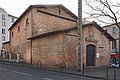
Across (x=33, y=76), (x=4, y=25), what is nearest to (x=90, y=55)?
(x=33, y=76)

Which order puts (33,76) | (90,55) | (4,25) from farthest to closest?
(4,25) → (90,55) → (33,76)

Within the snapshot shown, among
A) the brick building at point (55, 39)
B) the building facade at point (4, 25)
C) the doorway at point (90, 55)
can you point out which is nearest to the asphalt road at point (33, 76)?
the brick building at point (55, 39)

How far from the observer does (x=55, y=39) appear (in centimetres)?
2814

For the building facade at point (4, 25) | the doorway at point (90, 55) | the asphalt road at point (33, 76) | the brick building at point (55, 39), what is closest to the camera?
the asphalt road at point (33, 76)

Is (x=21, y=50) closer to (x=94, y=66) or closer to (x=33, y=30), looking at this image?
(x=33, y=30)

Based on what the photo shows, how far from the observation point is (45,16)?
1340 inches

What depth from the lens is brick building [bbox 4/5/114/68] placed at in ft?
90.4

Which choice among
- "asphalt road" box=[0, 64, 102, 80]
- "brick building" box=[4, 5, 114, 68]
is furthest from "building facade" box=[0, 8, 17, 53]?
"asphalt road" box=[0, 64, 102, 80]

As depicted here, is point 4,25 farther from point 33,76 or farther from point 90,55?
point 33,76

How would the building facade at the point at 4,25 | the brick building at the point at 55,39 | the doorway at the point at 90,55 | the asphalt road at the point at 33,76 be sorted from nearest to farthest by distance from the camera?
the asphalt road at the point at 33,76 < the brick building at the point at 55,39 < the doorway at the point at 90,55 < the building facade at the point at 4,25

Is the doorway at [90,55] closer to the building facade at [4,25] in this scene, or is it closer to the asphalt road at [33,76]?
the asphalt road at [33,76]

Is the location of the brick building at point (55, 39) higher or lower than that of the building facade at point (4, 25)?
lower

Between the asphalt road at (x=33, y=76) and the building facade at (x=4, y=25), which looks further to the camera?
the building facade at (x=4, y=25)

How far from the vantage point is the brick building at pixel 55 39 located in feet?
90.4
